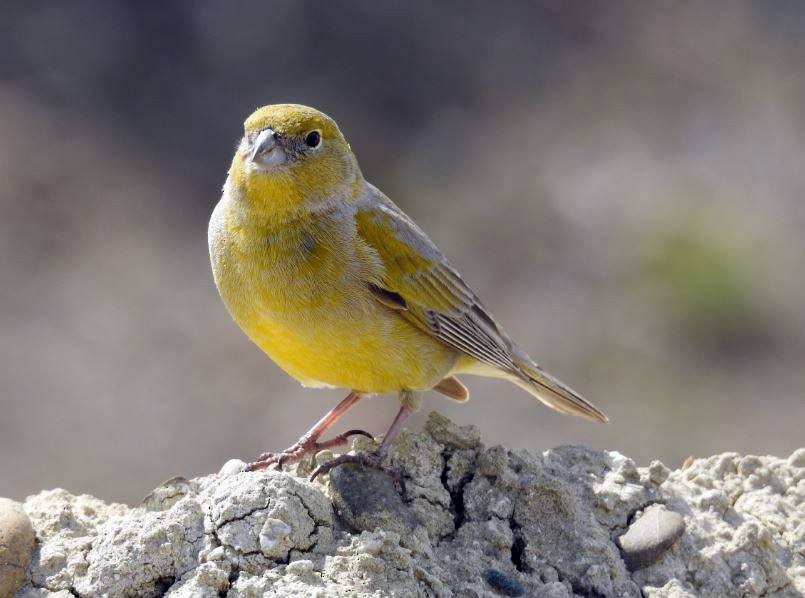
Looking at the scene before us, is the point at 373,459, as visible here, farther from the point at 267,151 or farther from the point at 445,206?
the point at 445,206

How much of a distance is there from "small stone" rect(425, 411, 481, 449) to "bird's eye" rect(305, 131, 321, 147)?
119 centimetres

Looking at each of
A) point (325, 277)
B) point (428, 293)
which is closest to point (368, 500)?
point (325, 277)

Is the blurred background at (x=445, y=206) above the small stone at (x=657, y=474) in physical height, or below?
above

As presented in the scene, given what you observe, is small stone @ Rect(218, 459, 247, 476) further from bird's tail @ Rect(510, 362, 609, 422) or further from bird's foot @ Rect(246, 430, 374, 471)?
bird's tail @ Rect(510, 362, 609, 422)

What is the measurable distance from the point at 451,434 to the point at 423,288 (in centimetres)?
72

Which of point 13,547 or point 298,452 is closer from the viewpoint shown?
point 13,547

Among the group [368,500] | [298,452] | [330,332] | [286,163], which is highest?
Result: [286,163]

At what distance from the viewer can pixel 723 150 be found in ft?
41.3

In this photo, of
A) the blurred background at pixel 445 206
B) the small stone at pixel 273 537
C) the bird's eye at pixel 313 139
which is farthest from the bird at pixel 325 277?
the blurred background at pixel 445 206

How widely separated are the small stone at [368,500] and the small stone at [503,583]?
325 millimetres

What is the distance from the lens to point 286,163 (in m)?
5.70

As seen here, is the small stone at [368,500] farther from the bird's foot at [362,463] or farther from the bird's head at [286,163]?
the bird's head at [286,163]

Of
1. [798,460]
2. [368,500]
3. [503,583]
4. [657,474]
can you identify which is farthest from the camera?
[798,460]

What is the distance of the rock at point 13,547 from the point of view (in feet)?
15.6
